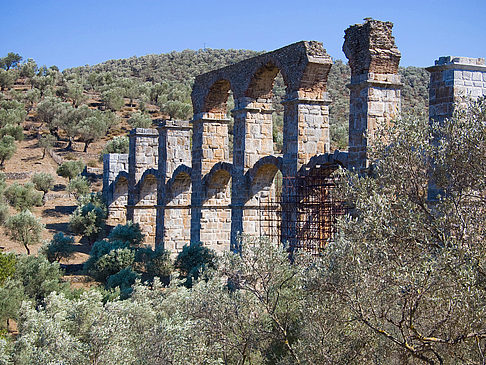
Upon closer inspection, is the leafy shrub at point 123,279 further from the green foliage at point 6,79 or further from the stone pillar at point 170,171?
the green foliage at point 6,79

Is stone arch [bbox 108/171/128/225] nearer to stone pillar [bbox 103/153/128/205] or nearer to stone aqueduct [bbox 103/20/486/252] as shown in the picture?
stone pillar [bbox 103/153/128/205]

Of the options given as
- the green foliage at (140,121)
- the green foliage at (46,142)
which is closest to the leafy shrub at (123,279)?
the green foliage at (46,142)

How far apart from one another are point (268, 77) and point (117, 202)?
14722mm

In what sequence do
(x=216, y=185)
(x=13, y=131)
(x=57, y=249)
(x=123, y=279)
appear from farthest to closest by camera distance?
(x=13, y=131), (x=57, y=249), (x=216, y=185), (x=123, y=279)

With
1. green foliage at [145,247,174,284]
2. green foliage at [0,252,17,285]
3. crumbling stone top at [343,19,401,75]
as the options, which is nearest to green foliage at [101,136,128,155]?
green foliage at [145,247,174,284]

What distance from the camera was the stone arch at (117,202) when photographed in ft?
95.8

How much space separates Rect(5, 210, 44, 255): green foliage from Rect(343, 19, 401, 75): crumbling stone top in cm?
1457

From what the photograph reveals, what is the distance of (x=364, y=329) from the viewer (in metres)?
7.63

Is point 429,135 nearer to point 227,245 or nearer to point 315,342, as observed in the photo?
point 315,342

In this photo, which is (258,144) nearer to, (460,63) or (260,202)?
(260,202)

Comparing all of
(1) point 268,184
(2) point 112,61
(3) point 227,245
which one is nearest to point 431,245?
(1) point 268,184

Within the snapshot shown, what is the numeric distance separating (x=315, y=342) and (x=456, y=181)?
2775mm

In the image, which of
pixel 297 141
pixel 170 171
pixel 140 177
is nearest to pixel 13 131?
pixel 140 177

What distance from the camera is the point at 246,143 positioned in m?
17.2
